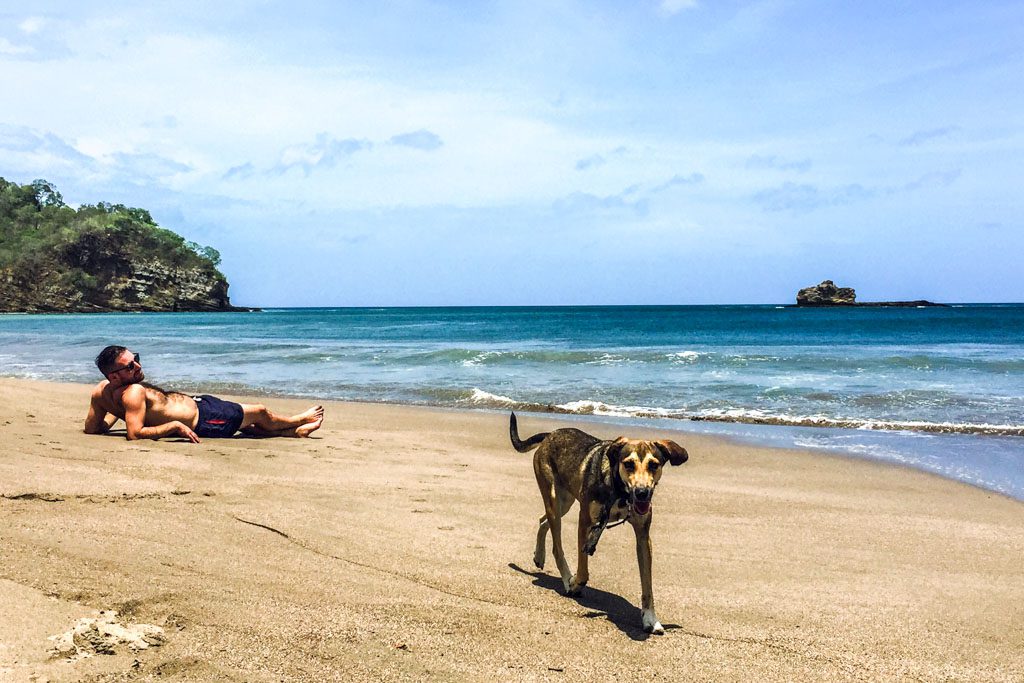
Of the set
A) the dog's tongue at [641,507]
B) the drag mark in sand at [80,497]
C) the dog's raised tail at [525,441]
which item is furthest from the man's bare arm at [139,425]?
the dog's tongue at [641,507]

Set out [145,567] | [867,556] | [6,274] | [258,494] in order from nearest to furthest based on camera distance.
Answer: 1. [145,567]
2. [867,556]
3. [258,494]
4. [6,274]

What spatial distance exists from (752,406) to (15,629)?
572 inches

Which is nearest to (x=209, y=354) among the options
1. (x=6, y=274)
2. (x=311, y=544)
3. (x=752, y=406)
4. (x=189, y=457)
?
(x=752, y=406)

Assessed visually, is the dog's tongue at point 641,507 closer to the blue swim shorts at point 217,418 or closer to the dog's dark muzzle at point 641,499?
the dog's dark muzzle at point 641,499

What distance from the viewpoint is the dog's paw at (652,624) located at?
4.02m

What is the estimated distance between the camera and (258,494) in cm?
618

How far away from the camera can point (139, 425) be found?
28.1 feet

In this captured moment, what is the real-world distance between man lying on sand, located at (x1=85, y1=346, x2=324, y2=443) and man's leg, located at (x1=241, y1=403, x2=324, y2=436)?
1 centimetres

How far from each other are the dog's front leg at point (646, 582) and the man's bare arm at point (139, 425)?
6032 mm

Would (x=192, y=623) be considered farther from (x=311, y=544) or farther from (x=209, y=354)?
(x=209, y=354)

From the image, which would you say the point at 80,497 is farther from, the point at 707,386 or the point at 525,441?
the point at 707,386

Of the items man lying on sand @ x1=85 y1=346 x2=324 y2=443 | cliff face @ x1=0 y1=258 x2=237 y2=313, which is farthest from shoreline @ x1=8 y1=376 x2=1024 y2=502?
cliff face @ x1=0 y1=258 x2=237 y2=313

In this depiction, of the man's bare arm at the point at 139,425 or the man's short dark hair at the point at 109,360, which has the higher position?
the man's short dark hair at the point at 109,360

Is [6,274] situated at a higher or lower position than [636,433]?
higher
